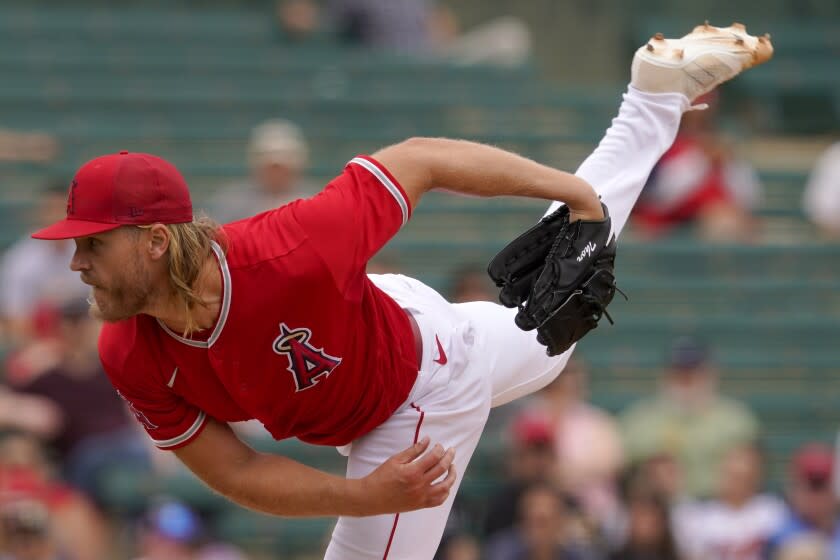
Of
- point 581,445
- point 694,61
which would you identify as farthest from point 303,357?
point 581,445

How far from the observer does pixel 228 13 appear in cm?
1062

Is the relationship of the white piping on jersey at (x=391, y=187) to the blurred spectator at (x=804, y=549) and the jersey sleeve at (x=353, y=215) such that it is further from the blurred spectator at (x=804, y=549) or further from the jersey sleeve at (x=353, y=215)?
the blurred spectator at (x=804, y=549)

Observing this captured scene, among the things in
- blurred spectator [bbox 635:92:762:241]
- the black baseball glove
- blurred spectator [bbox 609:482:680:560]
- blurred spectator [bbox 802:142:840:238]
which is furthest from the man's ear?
blurred spectator [bbox 802:142:840:238]

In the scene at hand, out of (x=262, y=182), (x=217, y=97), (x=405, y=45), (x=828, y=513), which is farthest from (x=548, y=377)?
(x=405, y=45)

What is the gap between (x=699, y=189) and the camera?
938 cm

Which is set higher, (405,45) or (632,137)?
(632,137)

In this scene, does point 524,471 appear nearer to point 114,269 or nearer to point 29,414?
point 29,414

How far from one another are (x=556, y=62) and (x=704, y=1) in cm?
124

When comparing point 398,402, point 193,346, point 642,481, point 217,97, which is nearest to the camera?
point 193,346

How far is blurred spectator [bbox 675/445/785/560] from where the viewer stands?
23.4 feet

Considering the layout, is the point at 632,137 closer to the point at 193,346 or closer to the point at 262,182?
the point at 193,346

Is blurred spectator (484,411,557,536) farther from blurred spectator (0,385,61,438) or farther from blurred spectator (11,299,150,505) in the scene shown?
blurred spectator (0,385,61,438)

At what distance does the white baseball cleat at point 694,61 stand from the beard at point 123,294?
1.66 metres

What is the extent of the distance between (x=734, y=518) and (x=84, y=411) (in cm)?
311
